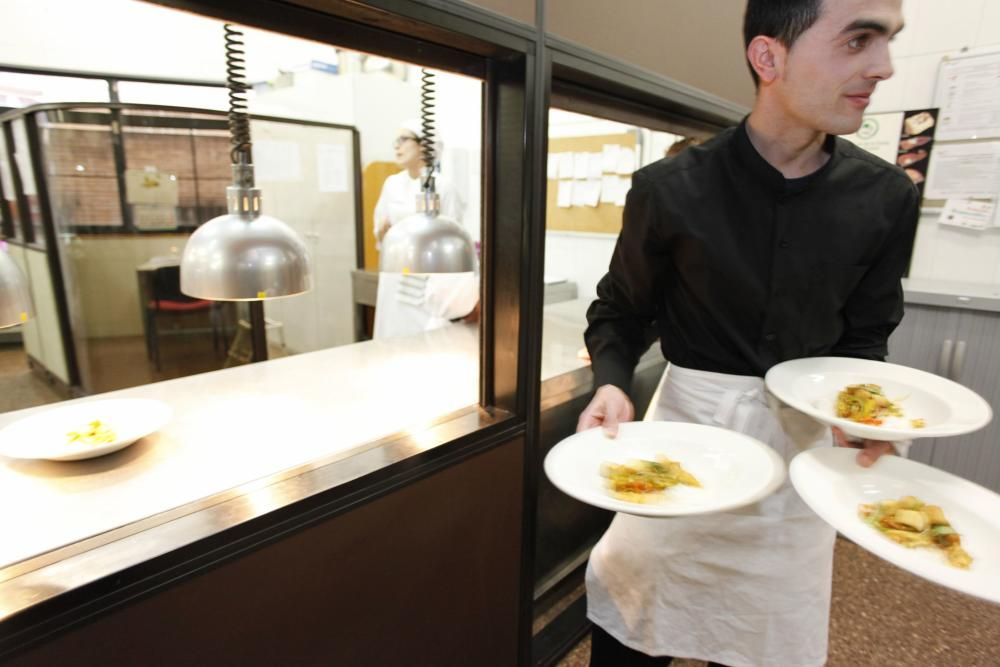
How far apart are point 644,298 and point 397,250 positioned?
2.25 ft

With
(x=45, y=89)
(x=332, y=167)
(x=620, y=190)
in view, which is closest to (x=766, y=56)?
(x=620, y=190)

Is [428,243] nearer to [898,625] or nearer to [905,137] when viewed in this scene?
[898,625]

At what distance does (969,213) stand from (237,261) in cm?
302

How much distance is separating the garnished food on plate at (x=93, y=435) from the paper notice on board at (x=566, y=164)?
2.28 m

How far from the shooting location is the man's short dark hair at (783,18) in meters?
0.93

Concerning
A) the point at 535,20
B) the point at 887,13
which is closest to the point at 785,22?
the point at 887,13

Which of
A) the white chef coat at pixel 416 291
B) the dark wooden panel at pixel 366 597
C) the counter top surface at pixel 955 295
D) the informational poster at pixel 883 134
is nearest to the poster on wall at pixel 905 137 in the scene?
the informational poster at pixel 883 134

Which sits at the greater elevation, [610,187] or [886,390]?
[610,187]

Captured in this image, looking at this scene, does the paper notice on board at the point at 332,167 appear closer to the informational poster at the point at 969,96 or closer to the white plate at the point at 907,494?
the informational poster at the point at 969,96

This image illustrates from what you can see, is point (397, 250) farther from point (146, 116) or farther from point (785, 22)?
point (146, 116)

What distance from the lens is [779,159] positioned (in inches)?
43.3

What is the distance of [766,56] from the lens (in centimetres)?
101

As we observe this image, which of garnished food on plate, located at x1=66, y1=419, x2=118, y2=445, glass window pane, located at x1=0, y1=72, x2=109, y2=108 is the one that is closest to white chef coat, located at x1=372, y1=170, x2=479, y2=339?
garnished food on plate, located at x1=66, y1=419, x2=118, y2=445

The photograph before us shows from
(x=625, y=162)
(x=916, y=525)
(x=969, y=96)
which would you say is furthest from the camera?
(x=625, y=162)
